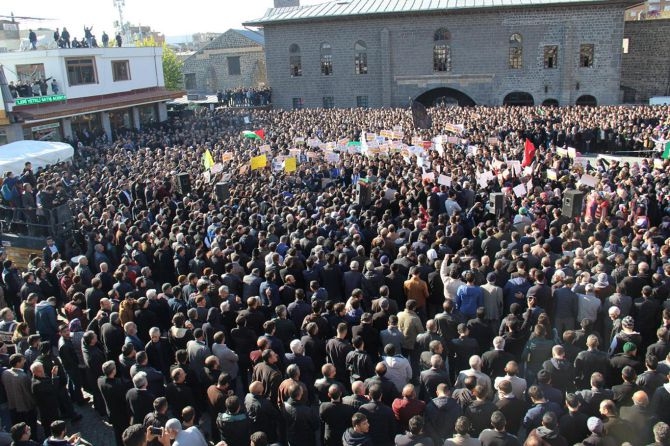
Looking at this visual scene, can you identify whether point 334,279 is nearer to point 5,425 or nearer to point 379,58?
point 5,425

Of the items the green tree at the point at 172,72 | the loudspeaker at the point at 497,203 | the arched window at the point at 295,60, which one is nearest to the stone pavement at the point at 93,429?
the loudspeaker at the point at 497,203

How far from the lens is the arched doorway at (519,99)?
4006 cm

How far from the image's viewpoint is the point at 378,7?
136ft

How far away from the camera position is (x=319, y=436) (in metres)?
8.23

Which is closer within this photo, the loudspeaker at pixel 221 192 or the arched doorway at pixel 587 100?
the loudspeaker at pixel 221 192

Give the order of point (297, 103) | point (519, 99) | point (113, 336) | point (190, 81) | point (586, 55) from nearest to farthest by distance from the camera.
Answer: point (113, 336) → point (586, 55) → point (519, 99) → point (297, 103) → point (190, 81)

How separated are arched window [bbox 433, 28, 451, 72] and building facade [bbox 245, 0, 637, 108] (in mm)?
68

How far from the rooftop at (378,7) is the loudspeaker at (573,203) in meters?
28.5

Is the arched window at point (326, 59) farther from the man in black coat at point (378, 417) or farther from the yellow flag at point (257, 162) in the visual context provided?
the man in black coat at point (378, 417)

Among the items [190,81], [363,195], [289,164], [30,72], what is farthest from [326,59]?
[363,195]

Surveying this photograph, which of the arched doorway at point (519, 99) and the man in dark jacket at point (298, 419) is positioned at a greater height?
the arched doorway at point (519, 99)

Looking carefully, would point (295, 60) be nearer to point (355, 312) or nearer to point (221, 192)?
point (221, 192)

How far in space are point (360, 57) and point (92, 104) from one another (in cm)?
1937

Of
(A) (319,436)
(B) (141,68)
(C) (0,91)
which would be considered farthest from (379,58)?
(A) (319,436)
